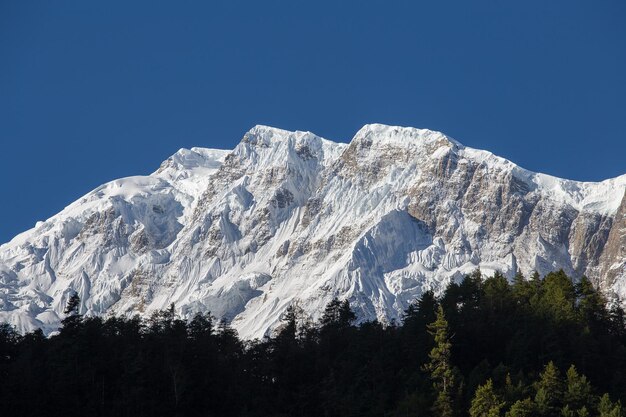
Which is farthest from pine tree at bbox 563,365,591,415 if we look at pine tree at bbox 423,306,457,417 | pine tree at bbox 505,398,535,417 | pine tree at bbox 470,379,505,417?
pine tree at bbox 423,306,457,417

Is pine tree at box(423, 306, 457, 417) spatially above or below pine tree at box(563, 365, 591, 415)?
above

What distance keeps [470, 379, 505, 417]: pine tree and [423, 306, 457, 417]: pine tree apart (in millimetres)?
3832

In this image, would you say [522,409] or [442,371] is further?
[442,371]

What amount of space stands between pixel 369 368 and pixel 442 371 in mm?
10906

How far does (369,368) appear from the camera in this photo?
12800 centimetres

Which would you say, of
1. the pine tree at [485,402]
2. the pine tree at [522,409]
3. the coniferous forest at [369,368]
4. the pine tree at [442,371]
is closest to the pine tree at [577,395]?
the coniferous forest at [369,368]

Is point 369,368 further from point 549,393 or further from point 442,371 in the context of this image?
point 549,393

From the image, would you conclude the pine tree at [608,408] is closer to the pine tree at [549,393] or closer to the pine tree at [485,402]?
the pine tree at [549,393]

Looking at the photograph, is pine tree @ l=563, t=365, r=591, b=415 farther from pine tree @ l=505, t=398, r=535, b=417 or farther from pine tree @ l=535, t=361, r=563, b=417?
pine tree @ l=505, t=398, r=535, b=417

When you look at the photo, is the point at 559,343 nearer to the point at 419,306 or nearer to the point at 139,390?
the point at 419,306

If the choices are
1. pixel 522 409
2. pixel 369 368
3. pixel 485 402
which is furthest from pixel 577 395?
pixel 369 368

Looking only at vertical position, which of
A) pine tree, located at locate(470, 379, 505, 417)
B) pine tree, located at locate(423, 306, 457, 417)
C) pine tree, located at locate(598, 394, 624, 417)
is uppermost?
pine tree, located at locate(423, 306, 457, 417)

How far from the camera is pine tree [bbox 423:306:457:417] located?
114750mm

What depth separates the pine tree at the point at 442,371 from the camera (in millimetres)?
114750
